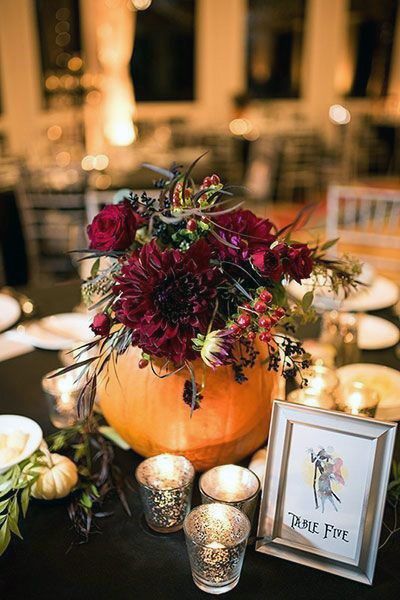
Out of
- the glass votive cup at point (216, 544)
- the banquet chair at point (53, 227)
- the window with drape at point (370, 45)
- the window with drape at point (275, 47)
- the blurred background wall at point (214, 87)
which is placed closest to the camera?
the glass votive cup at point (216, 544)

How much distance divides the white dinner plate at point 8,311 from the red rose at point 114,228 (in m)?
0.78

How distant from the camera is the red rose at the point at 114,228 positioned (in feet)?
2.79

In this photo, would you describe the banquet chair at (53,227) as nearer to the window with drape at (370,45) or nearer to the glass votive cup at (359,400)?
the glass votive cup at (359,400)

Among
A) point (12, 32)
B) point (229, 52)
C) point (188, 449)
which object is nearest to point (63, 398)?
point (188, 449)

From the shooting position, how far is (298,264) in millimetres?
813

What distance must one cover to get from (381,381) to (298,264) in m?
0.50

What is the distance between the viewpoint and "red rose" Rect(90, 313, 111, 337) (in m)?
0.78

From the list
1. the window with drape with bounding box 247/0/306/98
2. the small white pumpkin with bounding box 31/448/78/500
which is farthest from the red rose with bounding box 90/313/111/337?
the window with drape with bounding box 247/0/306/98

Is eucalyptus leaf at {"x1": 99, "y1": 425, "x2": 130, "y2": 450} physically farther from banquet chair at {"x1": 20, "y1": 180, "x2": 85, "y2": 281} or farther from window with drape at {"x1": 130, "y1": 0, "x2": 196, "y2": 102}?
window with drape at {"x1": 130, "y1": 0, "x2": 196, "y2": 102}

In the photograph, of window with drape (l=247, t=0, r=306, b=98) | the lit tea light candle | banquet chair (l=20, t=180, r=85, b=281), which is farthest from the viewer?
window with drape (l=247, t=0, r=306, b=98)

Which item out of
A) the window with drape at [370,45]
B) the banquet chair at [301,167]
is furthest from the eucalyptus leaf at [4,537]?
the window with drape at [370,45]

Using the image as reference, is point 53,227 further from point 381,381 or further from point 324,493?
point 324,493

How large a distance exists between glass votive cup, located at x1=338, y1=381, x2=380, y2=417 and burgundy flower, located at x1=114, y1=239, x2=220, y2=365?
1.24 feet

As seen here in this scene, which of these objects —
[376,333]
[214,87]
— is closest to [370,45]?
[214,87]
